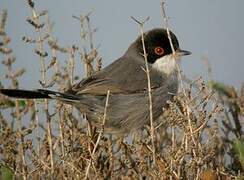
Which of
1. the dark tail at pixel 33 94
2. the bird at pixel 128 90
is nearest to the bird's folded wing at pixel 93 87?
the bird at pixel 128 90

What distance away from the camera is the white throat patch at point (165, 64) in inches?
173

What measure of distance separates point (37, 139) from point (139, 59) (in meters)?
1.20

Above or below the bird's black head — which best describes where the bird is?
below

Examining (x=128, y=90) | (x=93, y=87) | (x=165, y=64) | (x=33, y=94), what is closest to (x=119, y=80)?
(x=128, y=90)

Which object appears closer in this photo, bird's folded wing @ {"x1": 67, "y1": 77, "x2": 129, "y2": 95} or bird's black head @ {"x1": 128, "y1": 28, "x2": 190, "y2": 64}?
bird's folded wing @ {"x1": 67, "y1": 77, "x2": 129, "y2": 95}

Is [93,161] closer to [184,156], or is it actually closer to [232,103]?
[184,156]

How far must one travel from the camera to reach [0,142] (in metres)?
3.69

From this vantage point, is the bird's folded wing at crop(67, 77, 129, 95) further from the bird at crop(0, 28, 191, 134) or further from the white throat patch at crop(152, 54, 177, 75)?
the white throat patch at crop(152, 54, 177, 75)

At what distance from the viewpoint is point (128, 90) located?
4.14 meters

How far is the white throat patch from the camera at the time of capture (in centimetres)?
439

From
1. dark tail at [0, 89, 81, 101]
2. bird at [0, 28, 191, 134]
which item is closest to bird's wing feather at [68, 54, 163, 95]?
bird at [0, 28, 191, 134]

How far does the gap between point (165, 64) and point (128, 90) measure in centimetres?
47

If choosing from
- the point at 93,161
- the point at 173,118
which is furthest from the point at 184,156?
the point at 93,161

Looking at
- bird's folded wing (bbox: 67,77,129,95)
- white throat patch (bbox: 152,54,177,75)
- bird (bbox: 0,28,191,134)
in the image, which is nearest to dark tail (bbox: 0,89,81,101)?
bird (bbox: 0,28,191,134)
